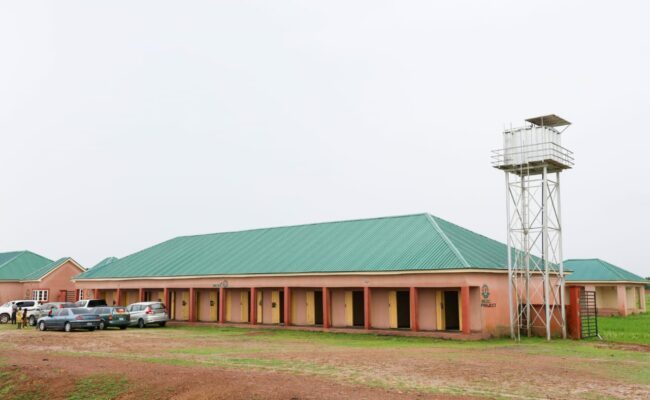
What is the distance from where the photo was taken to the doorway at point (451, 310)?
3048 centimetres

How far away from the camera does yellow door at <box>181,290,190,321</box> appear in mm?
41728

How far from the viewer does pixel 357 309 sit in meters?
33.7

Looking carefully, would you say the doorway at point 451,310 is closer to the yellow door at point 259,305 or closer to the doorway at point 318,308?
the doorway at point 318,308

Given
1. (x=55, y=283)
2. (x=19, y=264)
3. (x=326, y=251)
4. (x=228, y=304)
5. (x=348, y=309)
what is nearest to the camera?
(x=348, y=309)

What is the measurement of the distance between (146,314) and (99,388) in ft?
72.1

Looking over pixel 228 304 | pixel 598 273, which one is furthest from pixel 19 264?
pixel 598 273

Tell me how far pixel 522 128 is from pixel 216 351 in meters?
18.3

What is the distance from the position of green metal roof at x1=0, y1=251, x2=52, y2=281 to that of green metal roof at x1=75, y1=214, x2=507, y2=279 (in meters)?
12.8

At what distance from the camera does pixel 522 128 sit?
1181 inches

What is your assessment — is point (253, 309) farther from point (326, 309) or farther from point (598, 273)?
point (598, 273)

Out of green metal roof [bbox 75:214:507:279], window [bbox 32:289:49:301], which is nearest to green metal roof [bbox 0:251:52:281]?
window [bbox 32:289:49:301]

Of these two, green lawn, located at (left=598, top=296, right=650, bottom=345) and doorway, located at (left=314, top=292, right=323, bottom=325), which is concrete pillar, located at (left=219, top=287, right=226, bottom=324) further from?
green lawn, located at (left=598, top=296, right=650, bottom=345)

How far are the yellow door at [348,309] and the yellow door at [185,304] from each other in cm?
1338

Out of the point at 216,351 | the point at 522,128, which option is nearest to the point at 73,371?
the point at 216,351
